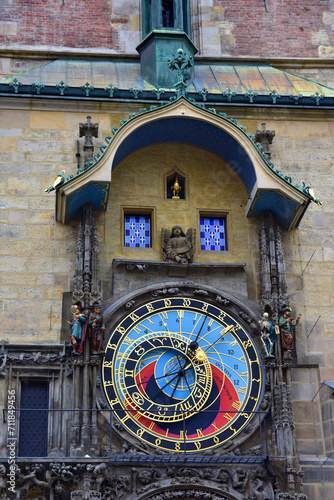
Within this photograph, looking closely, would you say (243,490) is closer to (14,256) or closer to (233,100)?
(14,256)

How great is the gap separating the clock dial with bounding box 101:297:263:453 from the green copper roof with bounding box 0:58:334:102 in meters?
3.41

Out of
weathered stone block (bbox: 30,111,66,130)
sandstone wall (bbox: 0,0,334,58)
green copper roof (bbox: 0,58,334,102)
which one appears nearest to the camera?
weathered stone block (bbox: 30,111,66,130)

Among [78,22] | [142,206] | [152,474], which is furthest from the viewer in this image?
[78,22]

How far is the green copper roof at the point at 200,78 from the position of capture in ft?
54.1

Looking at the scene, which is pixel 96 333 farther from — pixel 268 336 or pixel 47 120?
pixel 47 120

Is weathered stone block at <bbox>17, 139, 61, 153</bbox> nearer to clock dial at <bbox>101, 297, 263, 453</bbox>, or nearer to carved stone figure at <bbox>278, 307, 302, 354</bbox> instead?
clock dial at <bbox>101, 297, 263, 453</bbox>

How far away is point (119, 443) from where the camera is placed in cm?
1395

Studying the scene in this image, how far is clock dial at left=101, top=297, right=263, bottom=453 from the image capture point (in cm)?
1412

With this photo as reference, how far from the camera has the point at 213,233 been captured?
15.7 m

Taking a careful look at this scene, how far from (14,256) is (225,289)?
2715 millimetres

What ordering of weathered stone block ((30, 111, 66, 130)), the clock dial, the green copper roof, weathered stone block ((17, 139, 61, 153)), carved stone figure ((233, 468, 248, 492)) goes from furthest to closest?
the green copper roof < weathered stone block ((30, 111, 66, 130)) < weathered stone block ((17, 139, 61, 153)) < the clock dial < carved stone figure ((233, 468, 248, 492))

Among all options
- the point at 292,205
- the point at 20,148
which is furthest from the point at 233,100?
the point at 20,148

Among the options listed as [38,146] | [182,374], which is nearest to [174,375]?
[182,374]

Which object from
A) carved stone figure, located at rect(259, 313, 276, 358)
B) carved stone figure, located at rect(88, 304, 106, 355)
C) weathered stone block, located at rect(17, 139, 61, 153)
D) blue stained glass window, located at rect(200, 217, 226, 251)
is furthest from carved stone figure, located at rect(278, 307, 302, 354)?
weathered stone block, located at rect(17, 139, 61, 153)
